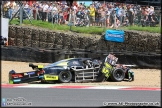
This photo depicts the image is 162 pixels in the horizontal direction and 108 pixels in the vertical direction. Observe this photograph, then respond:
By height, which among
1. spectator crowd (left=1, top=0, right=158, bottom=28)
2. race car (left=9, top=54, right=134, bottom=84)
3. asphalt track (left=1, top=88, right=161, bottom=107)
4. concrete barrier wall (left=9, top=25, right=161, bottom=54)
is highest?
spectator crowd (left=1, top=0, right=158, bottom=28)

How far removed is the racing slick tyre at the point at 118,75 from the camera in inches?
615

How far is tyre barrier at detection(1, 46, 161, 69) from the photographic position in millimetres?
19578

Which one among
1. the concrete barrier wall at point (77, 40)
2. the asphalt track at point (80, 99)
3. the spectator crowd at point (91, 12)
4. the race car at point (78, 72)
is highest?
the spectator crowd at point (91, 12)

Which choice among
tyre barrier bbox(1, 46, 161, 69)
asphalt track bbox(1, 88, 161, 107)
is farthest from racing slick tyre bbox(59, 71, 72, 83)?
tyre barrier bbox(1, 46, 161, 69)

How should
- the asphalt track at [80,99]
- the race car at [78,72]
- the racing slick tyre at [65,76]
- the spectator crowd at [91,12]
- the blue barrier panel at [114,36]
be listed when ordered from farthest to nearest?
1. the blue barrier panel at [114,36]
2. the spectator crowd at [91,12]
3. the racing slick tyre at [65,76]
4. the race car at [78,72]
5. the asphalt track at [80,99]

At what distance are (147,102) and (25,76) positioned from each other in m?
5.87

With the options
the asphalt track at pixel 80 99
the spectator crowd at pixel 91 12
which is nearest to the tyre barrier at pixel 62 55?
the spectator crowd at pixel 91 12

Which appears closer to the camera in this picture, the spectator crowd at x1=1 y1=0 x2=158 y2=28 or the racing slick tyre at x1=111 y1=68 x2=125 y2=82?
the racing slick tyre at x1=111 y1=68 x2=125 y2=82

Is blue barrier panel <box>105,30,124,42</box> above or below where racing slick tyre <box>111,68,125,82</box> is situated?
above

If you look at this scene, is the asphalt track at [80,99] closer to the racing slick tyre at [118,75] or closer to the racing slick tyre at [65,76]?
the racing slick tyre at [65,76]

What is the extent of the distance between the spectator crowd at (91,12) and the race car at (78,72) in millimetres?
5777

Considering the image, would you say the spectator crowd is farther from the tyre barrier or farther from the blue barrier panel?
the tyre barrier

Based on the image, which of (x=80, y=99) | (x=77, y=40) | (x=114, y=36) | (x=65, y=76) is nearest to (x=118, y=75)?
(x=65, y=76)

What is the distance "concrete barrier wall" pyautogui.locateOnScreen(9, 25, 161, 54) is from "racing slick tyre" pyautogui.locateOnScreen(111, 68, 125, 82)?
5874mm
